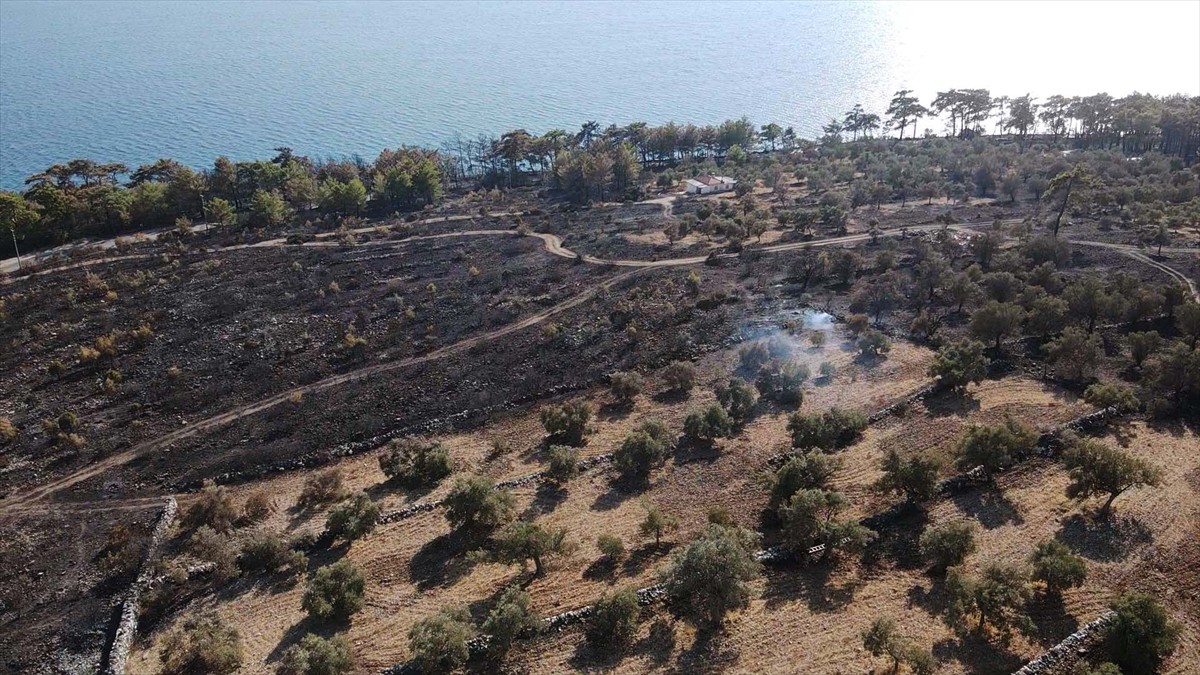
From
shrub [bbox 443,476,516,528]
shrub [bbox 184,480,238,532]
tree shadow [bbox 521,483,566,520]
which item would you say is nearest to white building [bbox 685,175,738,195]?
tree shadow [bbox 521,483,566,520]

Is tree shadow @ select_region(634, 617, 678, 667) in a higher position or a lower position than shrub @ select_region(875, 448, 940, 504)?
lower

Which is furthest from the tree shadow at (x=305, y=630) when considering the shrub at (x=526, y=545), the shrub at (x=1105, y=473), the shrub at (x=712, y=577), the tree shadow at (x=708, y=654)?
the shrub at (x=1105, y=473)

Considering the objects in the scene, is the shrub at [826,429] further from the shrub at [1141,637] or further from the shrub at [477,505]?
the shrub at [477,505]

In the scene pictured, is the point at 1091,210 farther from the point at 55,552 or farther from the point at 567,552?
the point at 55,552

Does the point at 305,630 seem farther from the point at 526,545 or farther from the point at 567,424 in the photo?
the point at 567,424

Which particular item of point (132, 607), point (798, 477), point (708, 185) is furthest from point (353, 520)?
point (708, 185)

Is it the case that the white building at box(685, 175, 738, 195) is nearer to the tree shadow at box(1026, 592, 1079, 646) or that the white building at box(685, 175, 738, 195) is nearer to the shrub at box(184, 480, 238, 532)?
the shrub at box(184, 480, 238, 532)
